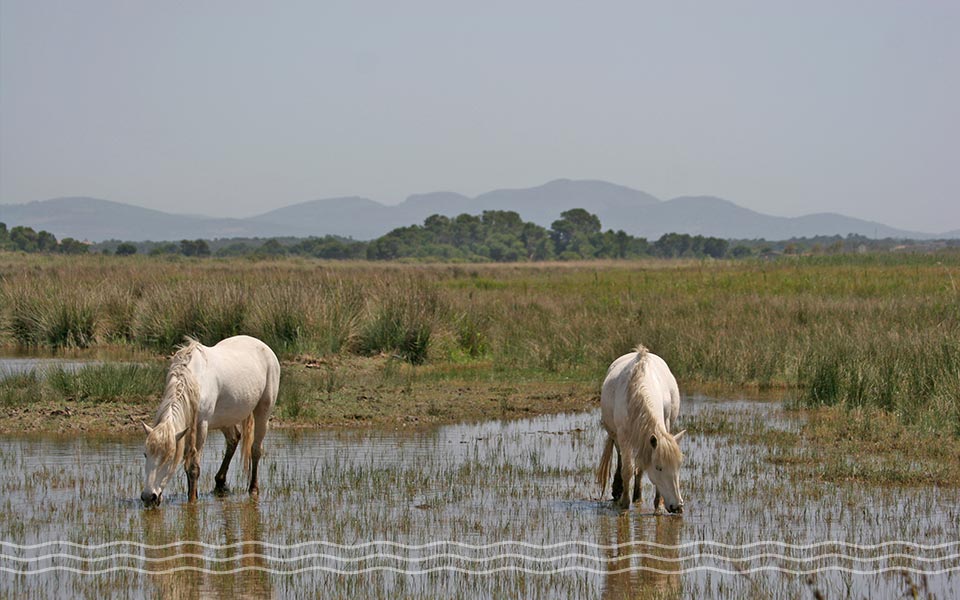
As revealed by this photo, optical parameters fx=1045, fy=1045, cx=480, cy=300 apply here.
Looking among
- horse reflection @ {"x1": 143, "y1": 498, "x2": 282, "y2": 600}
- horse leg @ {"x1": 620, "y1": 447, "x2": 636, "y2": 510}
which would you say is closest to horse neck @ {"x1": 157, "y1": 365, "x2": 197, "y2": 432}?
horse reflection @ {"x1": 143, "y1": 498, "x2": 282, "y2": 600}

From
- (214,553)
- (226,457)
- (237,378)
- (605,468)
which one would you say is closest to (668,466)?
(605,468)

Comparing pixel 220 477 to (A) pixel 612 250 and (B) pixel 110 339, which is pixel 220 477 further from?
(A) pixel 612 250

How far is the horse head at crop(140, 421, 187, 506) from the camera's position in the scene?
8383 millimetres

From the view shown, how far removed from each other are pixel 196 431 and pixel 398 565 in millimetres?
2578

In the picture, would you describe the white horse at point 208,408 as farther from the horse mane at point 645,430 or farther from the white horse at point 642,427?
the horse mane at point 645,430

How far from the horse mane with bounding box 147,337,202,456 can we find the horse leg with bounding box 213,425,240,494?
37.7 inches

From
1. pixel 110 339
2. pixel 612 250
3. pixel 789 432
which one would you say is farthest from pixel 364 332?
pixel 612 250

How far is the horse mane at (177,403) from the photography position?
8.41 metres

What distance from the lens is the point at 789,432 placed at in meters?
12.8

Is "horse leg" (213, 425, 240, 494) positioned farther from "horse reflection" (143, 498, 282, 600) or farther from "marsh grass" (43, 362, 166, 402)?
"marsh grass" (43, 362, 166, 402)

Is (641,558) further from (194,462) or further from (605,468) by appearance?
(194,462)

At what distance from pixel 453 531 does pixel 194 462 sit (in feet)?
7.80

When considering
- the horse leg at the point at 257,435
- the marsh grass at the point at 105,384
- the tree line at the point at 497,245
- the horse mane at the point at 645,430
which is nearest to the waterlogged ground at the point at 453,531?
the horse leg at the point at 257,435

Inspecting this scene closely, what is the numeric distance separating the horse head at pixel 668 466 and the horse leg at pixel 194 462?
12.5 feet
